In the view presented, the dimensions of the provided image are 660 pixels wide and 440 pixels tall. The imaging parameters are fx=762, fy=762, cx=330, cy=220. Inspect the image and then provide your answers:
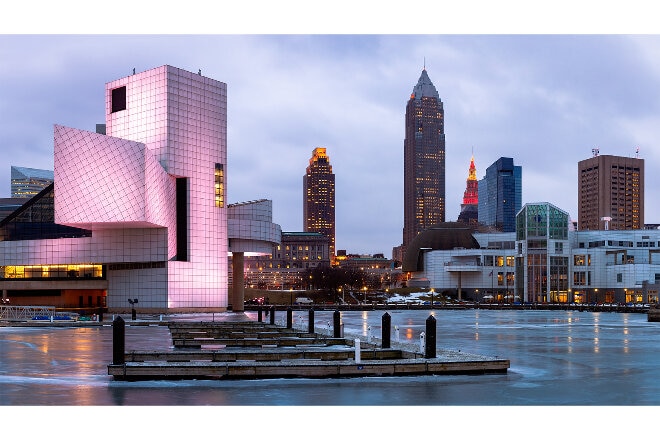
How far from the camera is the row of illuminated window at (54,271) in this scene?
108312 millimetres

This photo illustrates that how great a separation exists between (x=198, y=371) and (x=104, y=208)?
61674 millimetres

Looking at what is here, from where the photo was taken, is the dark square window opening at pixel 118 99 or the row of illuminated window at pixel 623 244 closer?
the dark square window opening at pixel 118 99

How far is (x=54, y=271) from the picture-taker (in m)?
110

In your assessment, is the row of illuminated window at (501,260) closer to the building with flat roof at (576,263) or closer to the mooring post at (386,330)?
the building with flat roof at (576,263)

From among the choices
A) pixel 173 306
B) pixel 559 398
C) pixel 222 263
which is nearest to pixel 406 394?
pixel 559 398

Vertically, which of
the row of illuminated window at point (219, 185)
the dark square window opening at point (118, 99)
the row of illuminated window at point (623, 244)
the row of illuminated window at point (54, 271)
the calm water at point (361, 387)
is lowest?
the calm water at point (361, 387)

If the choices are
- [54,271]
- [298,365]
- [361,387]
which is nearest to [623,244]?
[54,271]

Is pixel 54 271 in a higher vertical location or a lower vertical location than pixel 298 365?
higher

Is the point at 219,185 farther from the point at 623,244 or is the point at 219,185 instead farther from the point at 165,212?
the point at 623,244

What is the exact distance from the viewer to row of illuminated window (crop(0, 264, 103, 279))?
10831cm

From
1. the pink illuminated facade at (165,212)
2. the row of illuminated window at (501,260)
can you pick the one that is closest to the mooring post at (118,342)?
the pink illuminated facade at (165,212)

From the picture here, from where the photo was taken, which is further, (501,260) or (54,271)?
(501,260)

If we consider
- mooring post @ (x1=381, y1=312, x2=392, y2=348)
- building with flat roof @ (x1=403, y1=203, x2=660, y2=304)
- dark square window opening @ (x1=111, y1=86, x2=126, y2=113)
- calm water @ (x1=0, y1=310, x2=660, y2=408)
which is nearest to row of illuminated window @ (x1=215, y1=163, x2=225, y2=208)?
dark square window opening @ (x1=111, y1=86, x2=126, y2=113)

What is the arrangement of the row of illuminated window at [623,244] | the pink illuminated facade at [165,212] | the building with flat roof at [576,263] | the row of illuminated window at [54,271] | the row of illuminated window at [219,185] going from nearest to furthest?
the pink illuminated facade at [165,212] → the row of illuminated window at [219,185] → the row of illuminated window at [54,271] → the building with flat roof at [576,263] → the row of illuminated window at [623,244]
